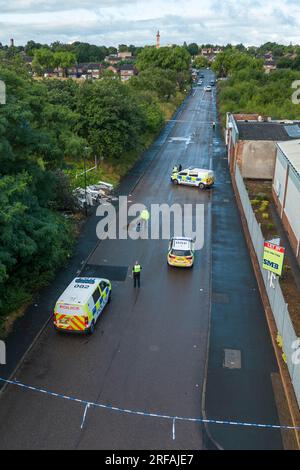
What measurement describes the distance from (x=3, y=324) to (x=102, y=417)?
5.77 metres

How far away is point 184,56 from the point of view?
388ft

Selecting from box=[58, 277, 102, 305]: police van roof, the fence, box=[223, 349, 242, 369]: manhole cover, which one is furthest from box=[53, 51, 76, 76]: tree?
box=[223, 349, 242, 369]: manhole cover

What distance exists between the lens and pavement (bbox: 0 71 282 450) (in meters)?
11.7

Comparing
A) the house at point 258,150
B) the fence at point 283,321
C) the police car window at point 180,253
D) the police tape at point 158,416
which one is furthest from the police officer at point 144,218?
the police tape at point 158,416

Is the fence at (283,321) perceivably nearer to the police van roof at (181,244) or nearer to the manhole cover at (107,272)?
the police van roof at (181,244)

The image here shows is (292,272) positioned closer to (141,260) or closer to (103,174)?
(141,260)

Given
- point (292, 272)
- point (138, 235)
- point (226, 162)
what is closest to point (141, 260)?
point (138, 235)

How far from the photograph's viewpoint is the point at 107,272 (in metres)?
21.1

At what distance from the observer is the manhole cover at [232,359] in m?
14.4

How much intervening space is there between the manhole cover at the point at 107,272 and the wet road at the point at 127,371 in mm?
90

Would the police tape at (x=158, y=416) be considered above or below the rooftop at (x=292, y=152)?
below

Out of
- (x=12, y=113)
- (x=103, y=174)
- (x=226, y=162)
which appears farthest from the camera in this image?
(x=226, y=162)

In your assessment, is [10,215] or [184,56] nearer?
[10,215]

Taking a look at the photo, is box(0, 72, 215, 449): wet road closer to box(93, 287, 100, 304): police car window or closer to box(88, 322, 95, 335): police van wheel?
box(88, 322, 95, 335): police van wheel
